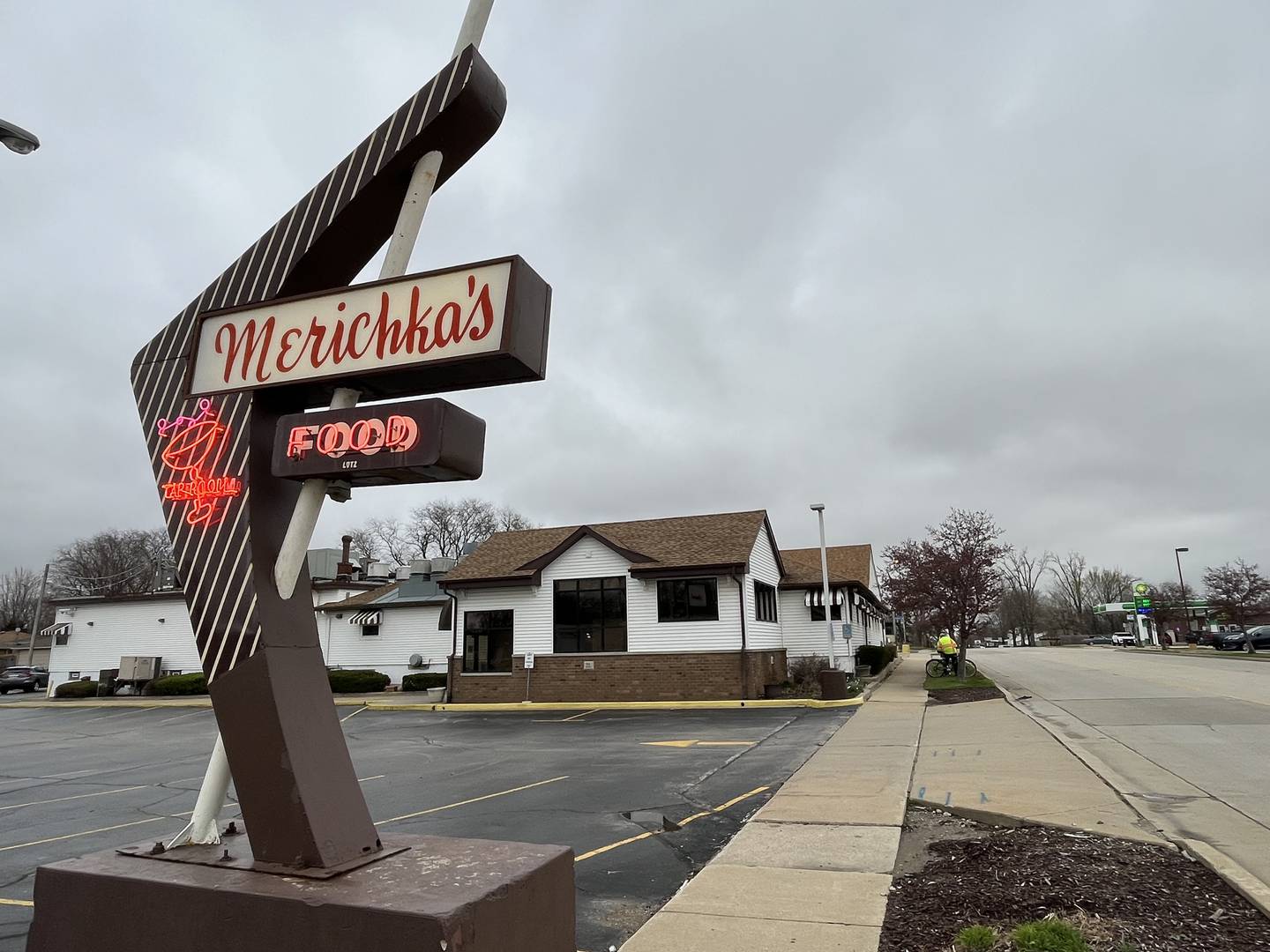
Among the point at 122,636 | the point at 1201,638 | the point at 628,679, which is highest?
the point at 122,636

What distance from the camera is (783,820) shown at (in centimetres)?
783

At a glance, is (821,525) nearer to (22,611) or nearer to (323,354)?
(323,354)

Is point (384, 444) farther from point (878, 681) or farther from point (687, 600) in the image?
point (878, 681)

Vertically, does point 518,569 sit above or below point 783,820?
above

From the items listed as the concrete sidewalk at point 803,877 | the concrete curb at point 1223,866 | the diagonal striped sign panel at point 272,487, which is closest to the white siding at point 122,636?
the concrete sidewalk at point 803,877

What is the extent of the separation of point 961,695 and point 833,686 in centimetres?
351

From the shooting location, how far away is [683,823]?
26.9ft

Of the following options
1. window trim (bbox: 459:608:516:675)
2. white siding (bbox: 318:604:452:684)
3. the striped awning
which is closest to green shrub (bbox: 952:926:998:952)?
window trim (bbox: 459:608:516:675)

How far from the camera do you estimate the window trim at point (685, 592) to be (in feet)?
79.7

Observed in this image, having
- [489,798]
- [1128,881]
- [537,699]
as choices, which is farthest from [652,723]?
[1128,881]

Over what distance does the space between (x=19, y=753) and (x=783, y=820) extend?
719 inches

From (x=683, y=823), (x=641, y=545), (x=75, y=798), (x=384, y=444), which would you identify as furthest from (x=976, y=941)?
(x=641, y=545)

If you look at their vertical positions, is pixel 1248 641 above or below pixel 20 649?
below

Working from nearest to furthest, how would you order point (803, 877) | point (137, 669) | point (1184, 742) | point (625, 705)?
point (803, 877)
point (1184, 742)
point (625, 705)
point (137, 669)
